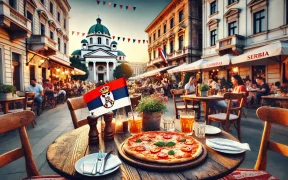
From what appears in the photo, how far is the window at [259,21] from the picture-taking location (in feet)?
40.2

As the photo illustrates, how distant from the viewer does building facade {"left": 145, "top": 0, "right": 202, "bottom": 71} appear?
2064 cm

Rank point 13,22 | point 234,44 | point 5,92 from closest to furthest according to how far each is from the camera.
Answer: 1. point 5,92
2. point 13,22
3. point 234,44

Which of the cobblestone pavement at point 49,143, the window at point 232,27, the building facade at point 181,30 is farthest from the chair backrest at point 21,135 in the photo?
the building facade at point 181,30

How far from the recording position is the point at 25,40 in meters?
11.7

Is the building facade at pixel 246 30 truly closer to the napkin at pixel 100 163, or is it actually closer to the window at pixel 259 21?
the window at pixel 259 21

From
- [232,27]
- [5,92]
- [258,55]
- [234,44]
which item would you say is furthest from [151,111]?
[232,27]

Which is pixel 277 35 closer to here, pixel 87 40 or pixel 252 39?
pixel 252 39

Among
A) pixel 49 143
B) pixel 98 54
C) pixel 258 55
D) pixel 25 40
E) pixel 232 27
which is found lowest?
pixel 49 143

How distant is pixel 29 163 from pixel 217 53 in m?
17.0

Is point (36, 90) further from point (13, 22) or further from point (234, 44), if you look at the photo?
point (234, 44)

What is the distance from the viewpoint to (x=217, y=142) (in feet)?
4.28

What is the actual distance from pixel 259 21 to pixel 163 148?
49.8 ft

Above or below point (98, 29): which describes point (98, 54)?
below

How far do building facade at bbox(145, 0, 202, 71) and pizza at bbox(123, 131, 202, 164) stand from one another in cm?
2052
